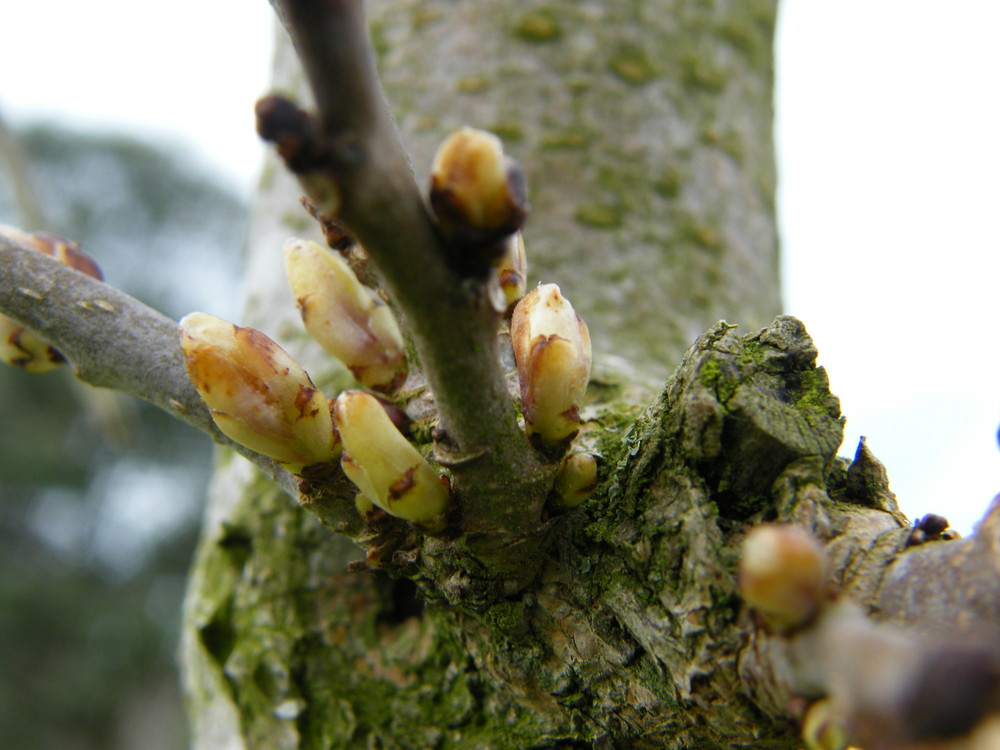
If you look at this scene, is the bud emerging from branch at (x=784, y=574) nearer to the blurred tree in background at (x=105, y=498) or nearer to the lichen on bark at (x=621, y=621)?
the lichen on bark at (x=621, y=621)

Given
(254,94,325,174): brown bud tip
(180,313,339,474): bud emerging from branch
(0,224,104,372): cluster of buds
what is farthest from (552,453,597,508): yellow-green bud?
(0,224,104,372): cluster of buds

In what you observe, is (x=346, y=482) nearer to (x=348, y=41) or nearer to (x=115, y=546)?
(x=348, y=41)

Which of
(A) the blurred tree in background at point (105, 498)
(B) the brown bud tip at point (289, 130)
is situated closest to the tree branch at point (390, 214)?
(B) the brown bud tip at point (289, 130)

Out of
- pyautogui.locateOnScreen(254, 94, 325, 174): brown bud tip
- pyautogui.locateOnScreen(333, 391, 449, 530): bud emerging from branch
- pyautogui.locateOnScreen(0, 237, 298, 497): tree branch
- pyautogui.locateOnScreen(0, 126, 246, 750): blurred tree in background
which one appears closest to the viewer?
pyautogui.locateOnScreen(254, 94, 325, 174): brown bud tip

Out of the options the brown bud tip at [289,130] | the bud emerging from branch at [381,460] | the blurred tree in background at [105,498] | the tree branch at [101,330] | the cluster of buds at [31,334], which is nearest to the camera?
the brown bud tip at [289,130]

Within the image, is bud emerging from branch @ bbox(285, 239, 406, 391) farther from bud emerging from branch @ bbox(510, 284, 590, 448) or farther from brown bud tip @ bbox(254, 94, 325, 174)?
brown bud tip @ bbox(254, 94, 325, 174)

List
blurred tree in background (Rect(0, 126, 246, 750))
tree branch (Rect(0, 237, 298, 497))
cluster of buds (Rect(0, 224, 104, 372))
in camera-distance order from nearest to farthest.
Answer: tree branch (Rect(0, 237, 298, 497)) < cluster of buds (Rect(0, 224, 104, 372)) < blurred tree in background (Rect(0, 126, 246, 750))
